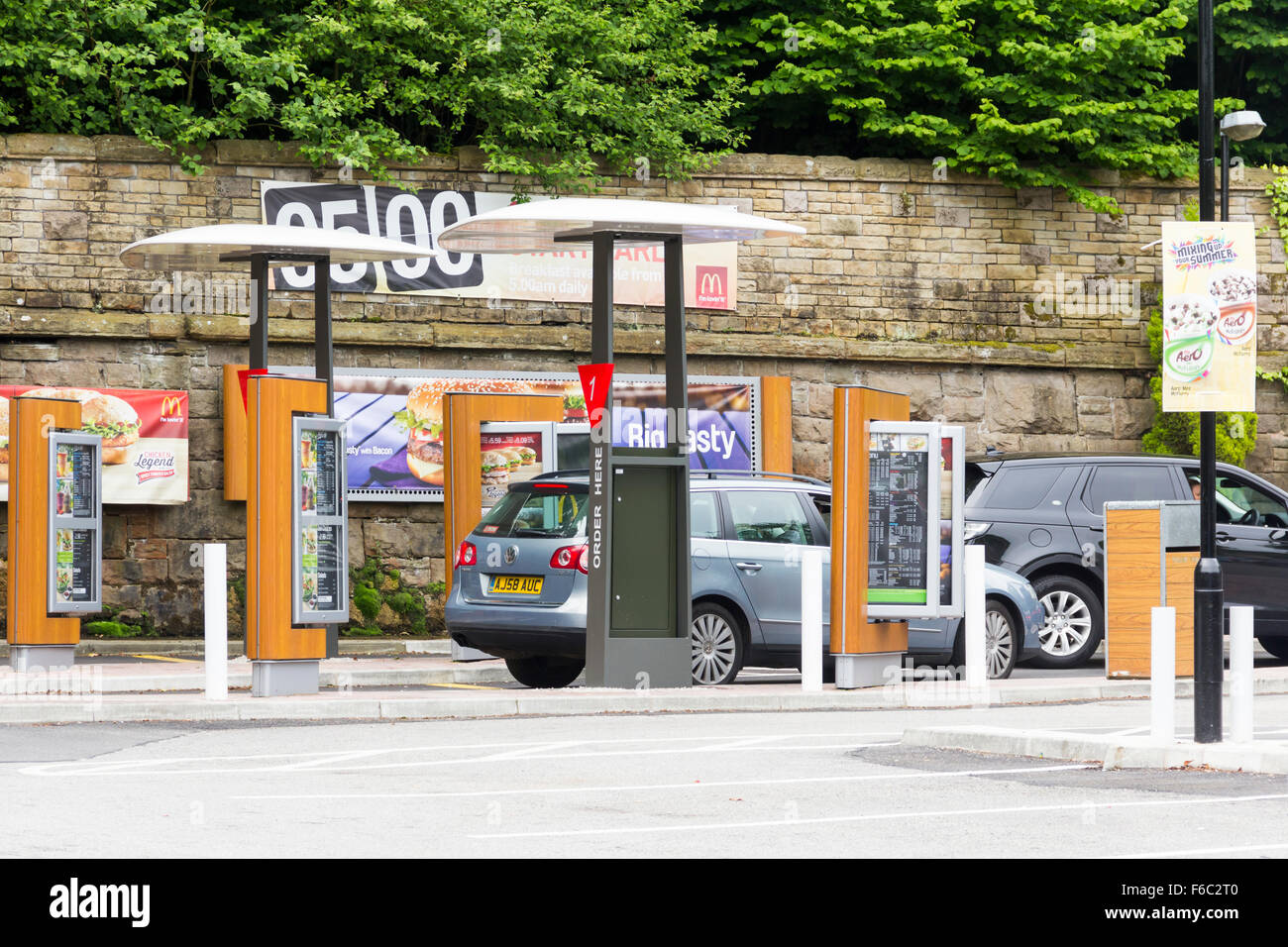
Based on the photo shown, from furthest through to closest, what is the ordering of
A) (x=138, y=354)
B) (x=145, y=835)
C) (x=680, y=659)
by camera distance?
1. (x=138, y=354)
2. (x=680, y=659)
3. (x=145, y=835)

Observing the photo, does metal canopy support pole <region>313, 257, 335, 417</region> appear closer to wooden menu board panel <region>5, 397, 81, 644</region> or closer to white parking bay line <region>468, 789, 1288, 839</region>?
wooden menu board panel <region>5, 397, 81, 644</region>

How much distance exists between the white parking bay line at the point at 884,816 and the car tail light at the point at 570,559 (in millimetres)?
6065

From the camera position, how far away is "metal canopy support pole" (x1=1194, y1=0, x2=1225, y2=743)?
9875 mm

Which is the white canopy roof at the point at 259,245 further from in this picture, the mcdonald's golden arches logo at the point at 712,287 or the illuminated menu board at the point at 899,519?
the mcdonald's golden arches logo at the point at 712,287

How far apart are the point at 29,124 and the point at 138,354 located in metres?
3.72

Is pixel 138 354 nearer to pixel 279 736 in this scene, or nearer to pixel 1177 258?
pixel 279 736

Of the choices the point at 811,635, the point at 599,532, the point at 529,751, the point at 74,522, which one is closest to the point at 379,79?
the point at 74,522

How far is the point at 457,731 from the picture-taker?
11602 mm

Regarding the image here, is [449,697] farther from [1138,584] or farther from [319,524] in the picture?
[1138,584]

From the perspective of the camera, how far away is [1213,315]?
32.8 ft

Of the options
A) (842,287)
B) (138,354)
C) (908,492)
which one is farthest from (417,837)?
(842,287)

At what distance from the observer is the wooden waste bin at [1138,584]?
50.1ft

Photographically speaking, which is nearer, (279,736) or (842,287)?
(279,736)

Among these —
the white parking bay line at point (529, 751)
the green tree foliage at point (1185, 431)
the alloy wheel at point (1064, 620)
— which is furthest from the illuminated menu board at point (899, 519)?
the green tree foliage at point (1185, 431)
